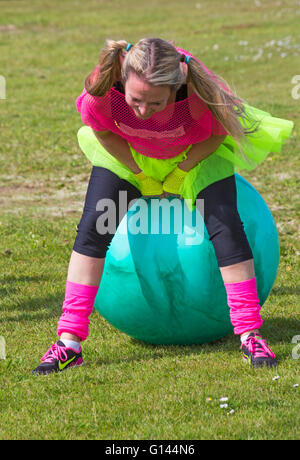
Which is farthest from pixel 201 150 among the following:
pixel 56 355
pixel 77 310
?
pixel 56 355

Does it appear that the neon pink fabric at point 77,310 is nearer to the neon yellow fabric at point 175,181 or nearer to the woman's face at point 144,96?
the neon yellow fabric at point 175,181

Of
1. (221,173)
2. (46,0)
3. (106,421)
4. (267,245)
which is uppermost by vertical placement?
(221,173)

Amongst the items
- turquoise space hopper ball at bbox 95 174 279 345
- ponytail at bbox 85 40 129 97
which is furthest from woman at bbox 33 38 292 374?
turquoise space hopper ball at bbox 95 174 279 345

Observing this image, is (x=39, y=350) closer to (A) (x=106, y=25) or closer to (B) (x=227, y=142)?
(B) (x=227, y=142)

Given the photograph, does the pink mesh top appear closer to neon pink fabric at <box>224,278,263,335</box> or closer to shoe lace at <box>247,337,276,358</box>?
neon pink fabric at <box>224,278,263,335</box>

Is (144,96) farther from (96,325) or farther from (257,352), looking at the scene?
(96,325)

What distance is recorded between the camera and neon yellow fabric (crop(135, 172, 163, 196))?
484 cm

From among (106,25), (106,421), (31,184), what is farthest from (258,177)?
(106,25)

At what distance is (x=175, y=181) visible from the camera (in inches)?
190

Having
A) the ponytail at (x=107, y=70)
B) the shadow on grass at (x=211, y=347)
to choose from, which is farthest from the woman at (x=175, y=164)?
the shadow on grass at (x=211, y=347)

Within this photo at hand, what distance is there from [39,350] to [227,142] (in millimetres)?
1879

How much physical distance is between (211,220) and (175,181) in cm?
35

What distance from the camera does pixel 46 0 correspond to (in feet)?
102

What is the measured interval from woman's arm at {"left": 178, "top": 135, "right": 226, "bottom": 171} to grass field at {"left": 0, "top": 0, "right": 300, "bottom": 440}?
70 cm
